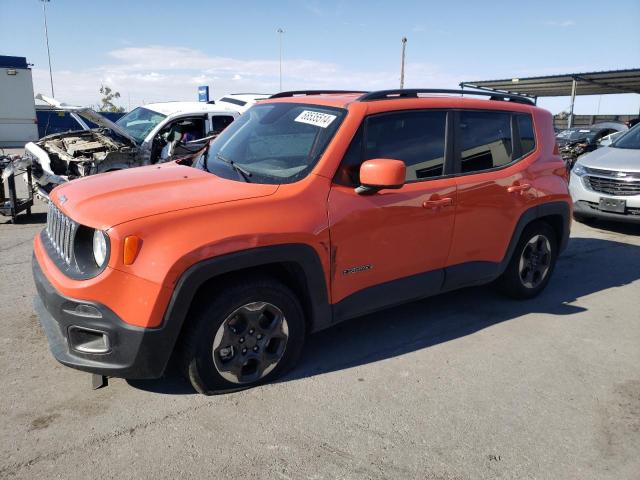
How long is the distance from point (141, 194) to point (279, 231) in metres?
0.84

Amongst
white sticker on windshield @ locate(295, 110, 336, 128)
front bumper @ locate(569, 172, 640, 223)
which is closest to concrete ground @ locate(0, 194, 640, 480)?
white sticker on windshield @ locate(295, 110, 336, 128)

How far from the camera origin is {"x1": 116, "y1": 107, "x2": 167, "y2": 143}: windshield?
918cm

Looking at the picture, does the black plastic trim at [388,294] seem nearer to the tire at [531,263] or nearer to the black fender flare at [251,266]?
the black fender flare at [251,266]

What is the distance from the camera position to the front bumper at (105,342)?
2607 millimetres

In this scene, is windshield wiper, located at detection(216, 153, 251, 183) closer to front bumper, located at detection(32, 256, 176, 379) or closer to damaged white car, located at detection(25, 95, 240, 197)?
front bumper, located at detection(32, 256, 176, 379)

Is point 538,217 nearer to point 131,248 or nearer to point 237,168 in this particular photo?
point 237,168

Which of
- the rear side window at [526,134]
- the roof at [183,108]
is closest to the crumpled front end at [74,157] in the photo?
the roof at [183,108]

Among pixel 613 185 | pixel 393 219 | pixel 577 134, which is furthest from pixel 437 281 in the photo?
pixel 577 134

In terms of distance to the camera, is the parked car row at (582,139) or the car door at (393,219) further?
the parked car row at (582,139)

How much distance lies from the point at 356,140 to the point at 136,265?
1577 mm

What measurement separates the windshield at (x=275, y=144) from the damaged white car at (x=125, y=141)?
4971 millimetres

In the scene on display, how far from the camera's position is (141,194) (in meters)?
2.95

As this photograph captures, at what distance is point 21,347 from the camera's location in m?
3.59

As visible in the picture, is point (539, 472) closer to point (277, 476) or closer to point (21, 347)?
point (277, 476)
